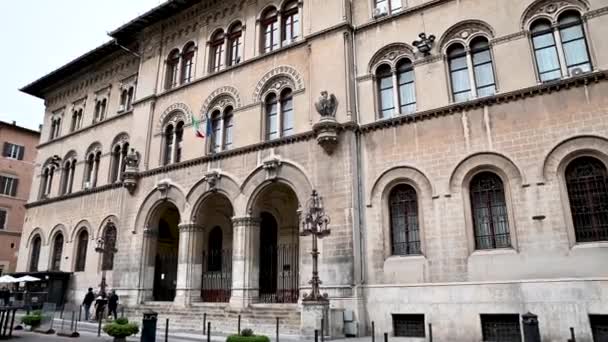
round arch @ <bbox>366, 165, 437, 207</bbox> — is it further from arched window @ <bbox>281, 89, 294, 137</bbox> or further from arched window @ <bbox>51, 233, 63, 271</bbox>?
arched window @ <bbox>51, 233, 63, 271</bbox>

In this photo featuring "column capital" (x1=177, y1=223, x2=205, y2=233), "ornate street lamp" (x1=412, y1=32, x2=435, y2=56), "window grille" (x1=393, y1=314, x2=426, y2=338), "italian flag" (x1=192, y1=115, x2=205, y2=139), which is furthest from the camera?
"italian flag" (x1=192, y1=115, x2=205, y2=139)

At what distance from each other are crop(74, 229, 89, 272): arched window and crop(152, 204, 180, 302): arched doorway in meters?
5.26

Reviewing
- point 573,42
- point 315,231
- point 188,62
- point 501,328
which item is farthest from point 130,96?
point 501,328

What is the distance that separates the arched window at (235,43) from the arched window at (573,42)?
569 inches

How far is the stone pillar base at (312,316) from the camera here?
579 inches

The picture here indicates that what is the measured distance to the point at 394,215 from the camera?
16.7m

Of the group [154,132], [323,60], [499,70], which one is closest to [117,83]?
[154,132]

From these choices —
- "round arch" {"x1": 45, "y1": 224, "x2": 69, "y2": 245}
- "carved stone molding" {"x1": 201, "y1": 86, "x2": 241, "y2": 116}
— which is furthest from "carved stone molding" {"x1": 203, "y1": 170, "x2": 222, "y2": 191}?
"round arch" {"x1": 45, "y1": 224, "x2": 69, "y2": 245}

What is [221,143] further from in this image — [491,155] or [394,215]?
[491,155]

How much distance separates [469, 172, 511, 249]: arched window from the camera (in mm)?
14547

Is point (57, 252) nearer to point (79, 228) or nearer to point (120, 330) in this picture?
point (79, 228)

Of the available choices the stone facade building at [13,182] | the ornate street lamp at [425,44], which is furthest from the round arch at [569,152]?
the stone facade building at [13,182]

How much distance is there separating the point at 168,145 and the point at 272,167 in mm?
8268

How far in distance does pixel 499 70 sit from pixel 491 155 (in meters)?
3.03
